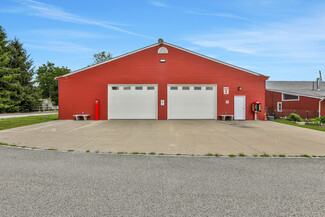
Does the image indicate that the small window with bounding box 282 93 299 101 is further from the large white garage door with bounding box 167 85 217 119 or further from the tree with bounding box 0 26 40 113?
the tree with bounding box 0 26 40 113

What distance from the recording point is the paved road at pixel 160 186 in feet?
7.81

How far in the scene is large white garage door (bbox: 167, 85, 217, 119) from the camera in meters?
14.8

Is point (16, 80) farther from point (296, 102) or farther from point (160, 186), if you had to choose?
point (296, 102)

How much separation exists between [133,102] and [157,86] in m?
2.19

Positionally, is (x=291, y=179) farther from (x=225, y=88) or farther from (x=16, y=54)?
(x=16, y=54)

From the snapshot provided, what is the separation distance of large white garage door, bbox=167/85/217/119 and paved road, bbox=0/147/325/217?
10.2 metres

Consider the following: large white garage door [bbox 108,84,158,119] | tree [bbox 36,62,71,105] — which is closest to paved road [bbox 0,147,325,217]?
large white garage door [bbox 108,84,158,119]

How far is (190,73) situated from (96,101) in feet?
24.2

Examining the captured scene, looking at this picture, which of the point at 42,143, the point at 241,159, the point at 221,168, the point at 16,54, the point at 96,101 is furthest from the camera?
the point at 16,54

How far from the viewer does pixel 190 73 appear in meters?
14.8

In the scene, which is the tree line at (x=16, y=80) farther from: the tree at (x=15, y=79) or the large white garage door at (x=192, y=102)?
the large white garage door at (x=192, y=102)

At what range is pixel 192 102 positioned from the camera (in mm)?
14805

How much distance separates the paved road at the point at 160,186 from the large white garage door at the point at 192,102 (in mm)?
10174

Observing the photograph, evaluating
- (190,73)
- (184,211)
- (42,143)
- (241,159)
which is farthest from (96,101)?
(184,211)
